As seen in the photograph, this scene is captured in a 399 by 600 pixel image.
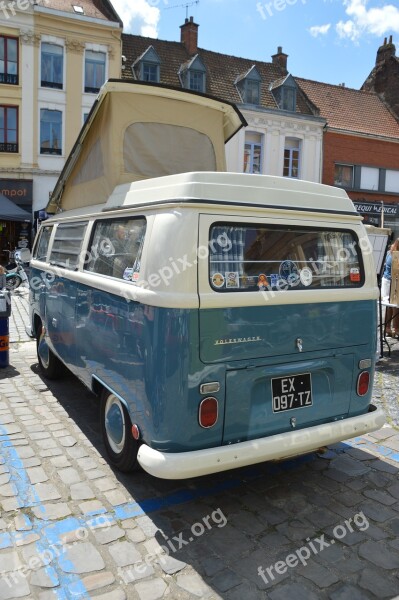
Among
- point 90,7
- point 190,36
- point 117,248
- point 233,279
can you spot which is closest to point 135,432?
point 233,279

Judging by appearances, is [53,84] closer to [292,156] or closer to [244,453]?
[292,156]

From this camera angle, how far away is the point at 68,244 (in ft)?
17.6

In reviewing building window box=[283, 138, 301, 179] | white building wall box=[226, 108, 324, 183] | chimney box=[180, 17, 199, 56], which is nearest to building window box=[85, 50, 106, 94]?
chimney box=[180, 17, 199, 56]

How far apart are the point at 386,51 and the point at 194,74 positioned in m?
13.9

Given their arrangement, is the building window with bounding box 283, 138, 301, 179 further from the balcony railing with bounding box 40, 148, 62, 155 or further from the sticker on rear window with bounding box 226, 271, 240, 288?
the sticker on rear window with bounding box 226, 271, 240, 288

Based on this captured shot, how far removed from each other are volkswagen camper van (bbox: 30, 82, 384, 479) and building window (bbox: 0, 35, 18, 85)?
2037 cm

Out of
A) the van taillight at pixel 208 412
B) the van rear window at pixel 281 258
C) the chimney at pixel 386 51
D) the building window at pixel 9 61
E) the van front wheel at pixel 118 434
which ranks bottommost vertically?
the van front wheel at pixel 118 434

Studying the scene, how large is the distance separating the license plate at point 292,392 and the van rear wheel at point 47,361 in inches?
142

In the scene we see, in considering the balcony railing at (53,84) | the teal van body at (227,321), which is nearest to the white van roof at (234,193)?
the teal van body at (227,321)

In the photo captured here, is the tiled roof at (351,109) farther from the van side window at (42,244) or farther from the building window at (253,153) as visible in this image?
the van side window at (42,244)

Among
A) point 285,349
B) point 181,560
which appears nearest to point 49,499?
point 181,560

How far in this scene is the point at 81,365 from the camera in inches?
184

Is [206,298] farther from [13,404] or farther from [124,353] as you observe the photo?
[13,404]

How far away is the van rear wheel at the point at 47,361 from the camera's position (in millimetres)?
6336
